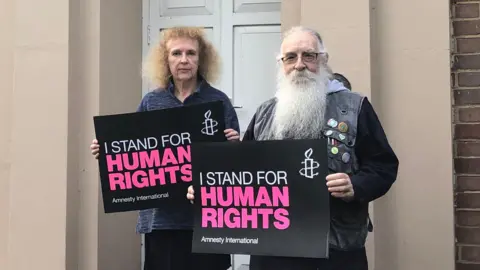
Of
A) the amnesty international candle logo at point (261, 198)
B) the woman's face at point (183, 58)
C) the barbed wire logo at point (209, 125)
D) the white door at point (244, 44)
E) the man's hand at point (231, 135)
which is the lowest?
the amnesty international candle logo at point (261, 198)

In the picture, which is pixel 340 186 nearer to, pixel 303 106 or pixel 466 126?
pixel 303 106

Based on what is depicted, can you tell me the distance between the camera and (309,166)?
236 cm

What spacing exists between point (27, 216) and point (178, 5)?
1899 millimetres

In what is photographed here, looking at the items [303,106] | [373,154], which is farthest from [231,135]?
[373,154]

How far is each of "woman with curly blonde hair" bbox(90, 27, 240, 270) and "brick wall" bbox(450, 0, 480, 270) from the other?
4.58ft

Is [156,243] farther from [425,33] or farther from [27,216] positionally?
[425,33]

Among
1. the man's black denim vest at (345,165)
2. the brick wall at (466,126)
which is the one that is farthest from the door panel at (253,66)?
the man's black denim vest at (345,165)

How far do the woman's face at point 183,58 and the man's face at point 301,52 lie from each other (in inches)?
24.6

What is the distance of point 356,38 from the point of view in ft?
11.6

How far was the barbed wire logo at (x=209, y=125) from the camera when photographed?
9.39 feet

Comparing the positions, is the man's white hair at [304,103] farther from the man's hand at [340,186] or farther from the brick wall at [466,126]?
the brick wall at [466,126]

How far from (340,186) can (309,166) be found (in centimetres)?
15

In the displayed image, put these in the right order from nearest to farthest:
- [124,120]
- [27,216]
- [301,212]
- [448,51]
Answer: [301,212] → [124,120] → [448,51] → [27,216]

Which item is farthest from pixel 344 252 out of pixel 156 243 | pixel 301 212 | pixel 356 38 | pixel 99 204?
pixel 99 204
